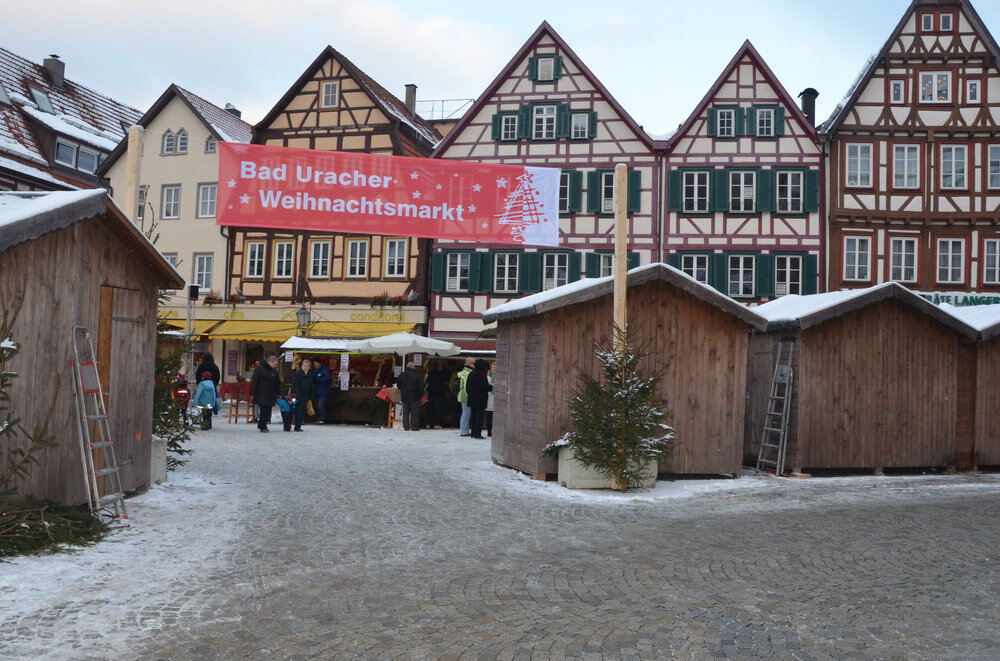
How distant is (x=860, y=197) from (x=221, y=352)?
72.8ft

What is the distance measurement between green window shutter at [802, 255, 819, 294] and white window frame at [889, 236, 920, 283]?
2.20m

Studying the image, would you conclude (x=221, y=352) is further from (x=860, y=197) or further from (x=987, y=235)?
(x=987, y=235)

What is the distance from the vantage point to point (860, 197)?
2759cm

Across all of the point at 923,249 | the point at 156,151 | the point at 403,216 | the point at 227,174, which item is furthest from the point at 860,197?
the point at 156,151

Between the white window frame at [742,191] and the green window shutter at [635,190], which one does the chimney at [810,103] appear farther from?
the green window shutter at [635,190]

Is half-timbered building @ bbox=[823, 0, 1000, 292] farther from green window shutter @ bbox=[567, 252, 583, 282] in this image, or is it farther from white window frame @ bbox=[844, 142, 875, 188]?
green window shutter @ bbox=[567, 252, 583, 282]

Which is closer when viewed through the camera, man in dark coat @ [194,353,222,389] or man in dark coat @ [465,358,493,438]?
man in dark coat @ [194,353,222,389]

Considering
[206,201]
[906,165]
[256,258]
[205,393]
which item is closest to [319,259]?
[256,258]

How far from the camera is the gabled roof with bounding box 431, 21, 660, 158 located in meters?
28.7

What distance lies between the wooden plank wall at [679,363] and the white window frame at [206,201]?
77.8ft

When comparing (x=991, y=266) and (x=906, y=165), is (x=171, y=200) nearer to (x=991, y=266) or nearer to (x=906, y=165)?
(x=906, y=165)

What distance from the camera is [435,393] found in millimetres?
21719

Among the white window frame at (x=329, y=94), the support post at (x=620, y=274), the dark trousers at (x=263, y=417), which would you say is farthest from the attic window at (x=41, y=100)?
the support post at (x=620, y=274)

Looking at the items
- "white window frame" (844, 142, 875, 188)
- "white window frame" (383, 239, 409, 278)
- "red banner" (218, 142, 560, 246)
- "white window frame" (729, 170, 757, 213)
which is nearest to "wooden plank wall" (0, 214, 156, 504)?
"red banner" (218, 142, 560, 246)
